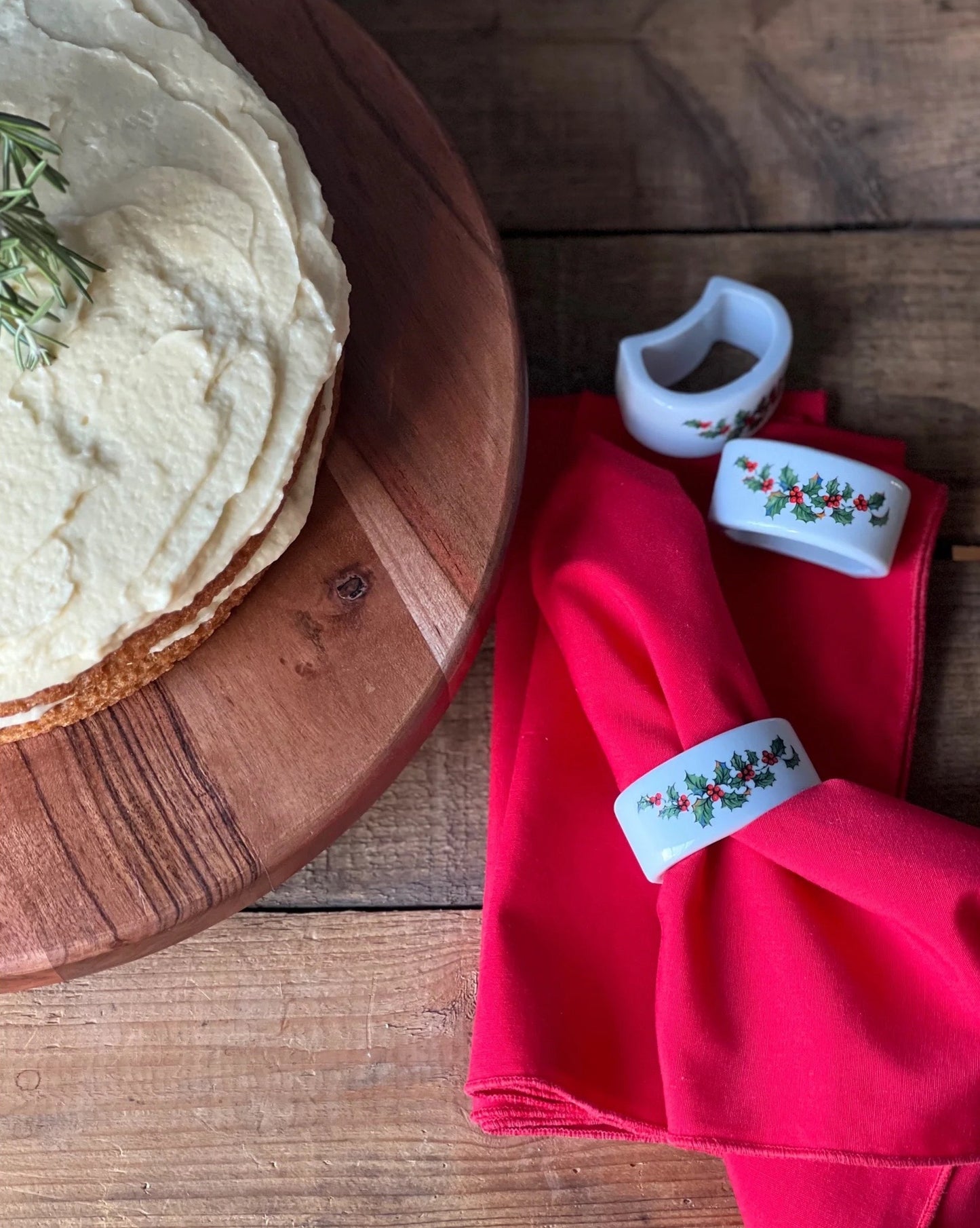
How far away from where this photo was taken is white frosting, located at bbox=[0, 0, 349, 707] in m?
0.60

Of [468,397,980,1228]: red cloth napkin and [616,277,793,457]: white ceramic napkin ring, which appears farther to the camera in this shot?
[616,277,793,457]: white ceramic napkin ring

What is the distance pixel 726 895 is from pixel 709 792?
0.30 feet

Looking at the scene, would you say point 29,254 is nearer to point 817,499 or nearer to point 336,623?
point 336,623

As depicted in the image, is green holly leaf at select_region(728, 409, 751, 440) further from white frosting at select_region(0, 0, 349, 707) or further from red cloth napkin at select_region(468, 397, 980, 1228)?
white frosting at select_region(0, 0, 349, 707)

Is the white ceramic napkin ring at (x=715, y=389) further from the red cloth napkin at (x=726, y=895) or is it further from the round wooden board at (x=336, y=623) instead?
the round wooden board at (x=336, y=623)

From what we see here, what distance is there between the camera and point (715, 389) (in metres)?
0.96

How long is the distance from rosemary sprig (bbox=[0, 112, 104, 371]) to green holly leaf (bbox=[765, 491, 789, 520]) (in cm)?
50

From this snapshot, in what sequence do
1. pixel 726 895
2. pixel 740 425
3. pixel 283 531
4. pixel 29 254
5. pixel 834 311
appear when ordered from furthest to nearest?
pixel 834 311 < pixel 740 425 < pixel 726 895 < pixel 283 531 < pixel 29 254

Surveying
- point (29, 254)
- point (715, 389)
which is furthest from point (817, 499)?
point (29, 254)

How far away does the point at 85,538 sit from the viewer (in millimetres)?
603

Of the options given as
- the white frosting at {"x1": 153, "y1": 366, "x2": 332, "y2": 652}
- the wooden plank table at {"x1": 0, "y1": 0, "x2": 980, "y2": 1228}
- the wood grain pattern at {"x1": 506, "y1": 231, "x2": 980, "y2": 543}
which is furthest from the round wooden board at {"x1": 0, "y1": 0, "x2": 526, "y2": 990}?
the wood grain pattern at {"x1": 506, "y1": 231, "x2": 980, "y2": 543}

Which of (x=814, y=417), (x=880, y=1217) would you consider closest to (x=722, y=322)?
(x=814, y=417)

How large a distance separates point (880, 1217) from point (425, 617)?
512 millimetres

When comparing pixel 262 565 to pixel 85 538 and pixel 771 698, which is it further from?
pixel 771 698
